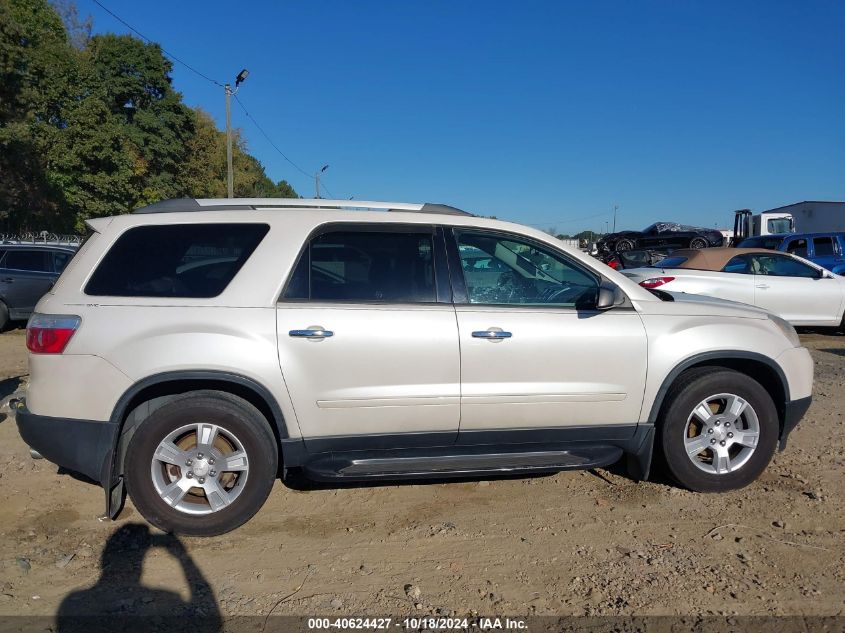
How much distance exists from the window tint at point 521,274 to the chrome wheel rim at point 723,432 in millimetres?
1099

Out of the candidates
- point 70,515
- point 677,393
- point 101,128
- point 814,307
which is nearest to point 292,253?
point 70,515

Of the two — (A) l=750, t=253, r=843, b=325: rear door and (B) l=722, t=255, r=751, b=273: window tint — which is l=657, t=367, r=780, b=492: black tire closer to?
(A) l=750, t=253, r=843, b=325: rear door

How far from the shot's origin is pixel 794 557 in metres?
3.22

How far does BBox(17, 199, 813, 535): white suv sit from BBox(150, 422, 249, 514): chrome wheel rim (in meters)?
0.01

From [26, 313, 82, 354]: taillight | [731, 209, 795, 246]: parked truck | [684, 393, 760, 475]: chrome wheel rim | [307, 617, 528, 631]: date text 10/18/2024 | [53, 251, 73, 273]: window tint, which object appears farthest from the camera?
[731, 209, 795, 246]: parked truck

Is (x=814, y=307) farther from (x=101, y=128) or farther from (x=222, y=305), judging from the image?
(x=101, y=128)

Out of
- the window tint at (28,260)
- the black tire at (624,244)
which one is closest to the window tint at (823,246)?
the black tire at (624,244)

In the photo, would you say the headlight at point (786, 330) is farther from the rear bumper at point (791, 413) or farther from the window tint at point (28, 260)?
the window tint at point (28, 260)

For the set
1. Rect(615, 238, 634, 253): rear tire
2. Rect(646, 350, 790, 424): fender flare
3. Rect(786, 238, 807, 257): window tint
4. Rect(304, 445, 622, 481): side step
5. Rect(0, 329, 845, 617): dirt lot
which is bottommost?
Rect(0, 329, 845, 617): dirt lot

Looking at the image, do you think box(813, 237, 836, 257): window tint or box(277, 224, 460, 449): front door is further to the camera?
box(813, 237, 836, 257): window tint

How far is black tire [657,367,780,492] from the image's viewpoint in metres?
3.82

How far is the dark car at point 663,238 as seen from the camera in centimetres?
2161

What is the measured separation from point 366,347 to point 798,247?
13.8 m

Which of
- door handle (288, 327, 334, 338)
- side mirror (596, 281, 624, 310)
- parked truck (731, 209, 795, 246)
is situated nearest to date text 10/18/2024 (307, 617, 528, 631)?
Answer: door handle (288, 327, 334, 338)
